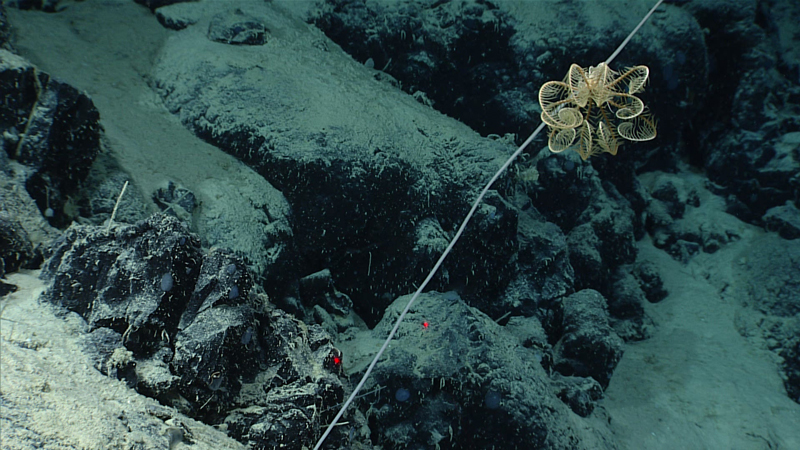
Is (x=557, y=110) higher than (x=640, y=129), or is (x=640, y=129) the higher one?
(x=640, y=129)

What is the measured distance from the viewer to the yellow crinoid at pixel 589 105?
2641 millimetres

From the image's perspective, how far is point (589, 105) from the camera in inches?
109

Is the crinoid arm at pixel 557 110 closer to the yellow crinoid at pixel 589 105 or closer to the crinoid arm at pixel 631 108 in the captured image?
the yellow crinoid at pixel 589 105

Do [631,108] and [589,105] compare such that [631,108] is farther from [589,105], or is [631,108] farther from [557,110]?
[557,110]

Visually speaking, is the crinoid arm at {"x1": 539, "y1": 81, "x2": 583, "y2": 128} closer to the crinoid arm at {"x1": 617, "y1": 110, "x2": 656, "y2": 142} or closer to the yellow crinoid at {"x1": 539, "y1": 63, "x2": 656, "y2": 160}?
the yellow crinoid at {"x1": 539, "y1": 63, "x2": 656, "y2": 160}

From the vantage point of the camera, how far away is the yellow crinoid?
8.66ft

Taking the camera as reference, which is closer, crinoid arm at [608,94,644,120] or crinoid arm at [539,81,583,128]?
crinoid arm at [608,94,644,120]

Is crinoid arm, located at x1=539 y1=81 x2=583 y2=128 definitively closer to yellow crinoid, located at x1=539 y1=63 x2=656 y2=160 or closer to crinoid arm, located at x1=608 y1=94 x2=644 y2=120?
yellow crinoid, located at x1=539 y1=63 x2=656 y2=160

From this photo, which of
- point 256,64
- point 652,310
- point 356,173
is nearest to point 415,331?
point 356,173

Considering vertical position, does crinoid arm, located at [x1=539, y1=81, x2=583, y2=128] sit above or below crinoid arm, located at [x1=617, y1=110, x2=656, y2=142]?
below

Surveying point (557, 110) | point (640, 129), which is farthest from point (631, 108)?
point (557, 110)

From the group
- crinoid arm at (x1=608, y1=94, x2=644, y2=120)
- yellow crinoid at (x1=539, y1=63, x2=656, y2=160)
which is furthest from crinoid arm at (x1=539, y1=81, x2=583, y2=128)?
crinoid arm at (x1=608, y1=94, x2=644, y2=120)

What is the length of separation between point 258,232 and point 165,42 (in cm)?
347

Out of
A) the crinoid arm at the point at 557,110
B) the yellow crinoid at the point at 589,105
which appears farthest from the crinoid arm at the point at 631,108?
the crinoid arm at the point at 557,110
